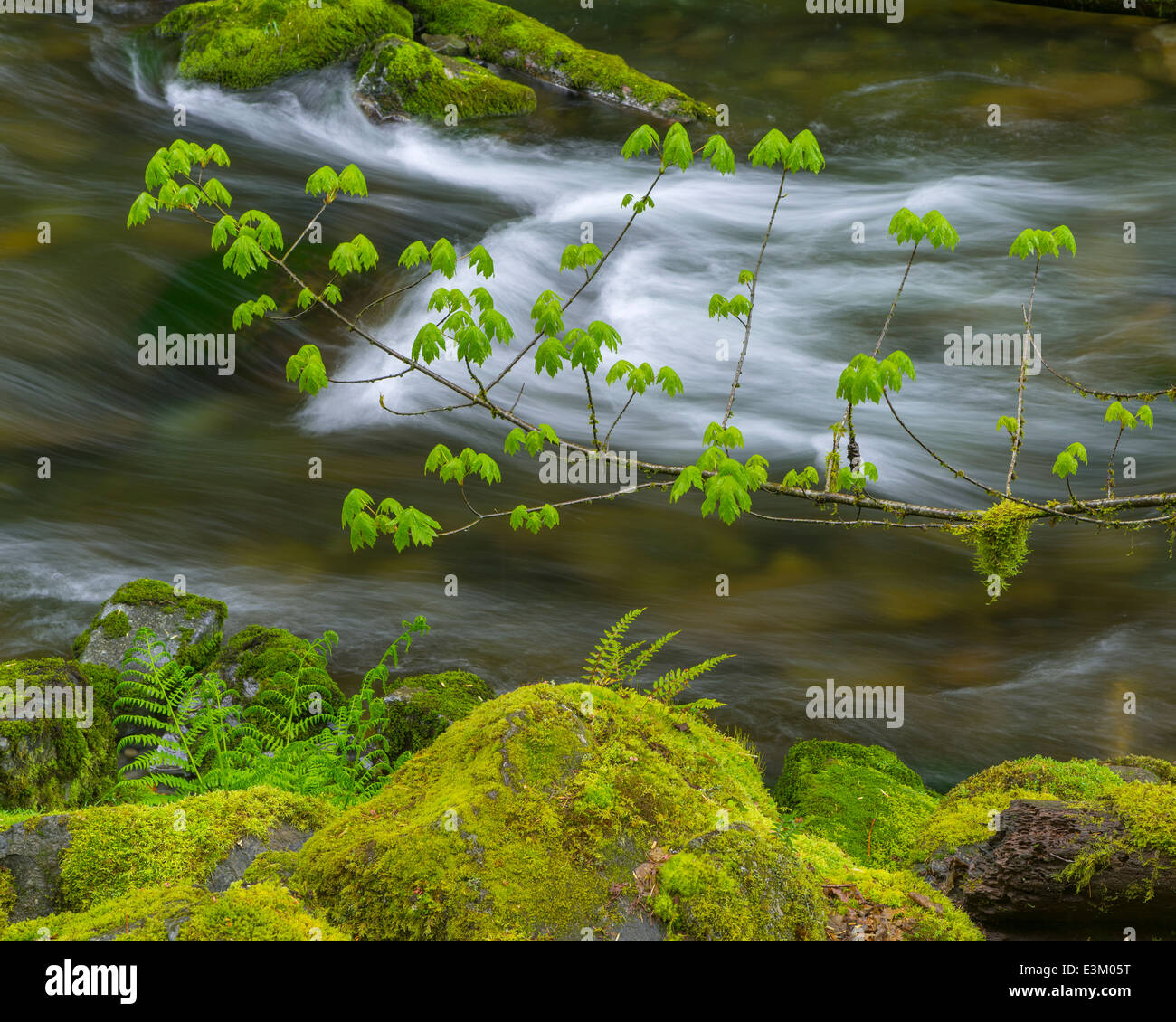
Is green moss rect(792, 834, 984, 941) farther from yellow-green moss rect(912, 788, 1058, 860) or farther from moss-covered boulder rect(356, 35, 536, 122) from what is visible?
moss-covered boulder rect(356, 35, 536, 122)

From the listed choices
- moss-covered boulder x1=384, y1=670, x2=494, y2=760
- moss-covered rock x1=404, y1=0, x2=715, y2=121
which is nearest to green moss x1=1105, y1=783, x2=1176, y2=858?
moss-covered boulder x1=384, y1=670, x2=494, y2=760

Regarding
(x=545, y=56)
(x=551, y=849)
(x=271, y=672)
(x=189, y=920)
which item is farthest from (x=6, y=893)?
(x=545, y=56)

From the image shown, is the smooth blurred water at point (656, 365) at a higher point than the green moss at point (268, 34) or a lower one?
lower

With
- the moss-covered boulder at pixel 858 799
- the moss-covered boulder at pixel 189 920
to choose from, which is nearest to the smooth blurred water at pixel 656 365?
the moss-covered boulder at pixel 858 799

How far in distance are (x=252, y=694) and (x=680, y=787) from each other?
411cm

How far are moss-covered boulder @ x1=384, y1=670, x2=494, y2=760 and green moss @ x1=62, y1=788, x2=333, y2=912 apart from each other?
221 cm

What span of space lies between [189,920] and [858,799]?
3.93 meters

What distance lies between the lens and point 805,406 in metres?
11.6

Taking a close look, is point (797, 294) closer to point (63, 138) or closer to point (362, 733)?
point (362, 733)

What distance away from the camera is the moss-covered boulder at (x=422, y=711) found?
6207 mm

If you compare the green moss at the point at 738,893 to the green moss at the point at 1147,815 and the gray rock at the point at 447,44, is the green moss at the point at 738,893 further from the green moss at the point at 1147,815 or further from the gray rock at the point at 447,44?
the gray rock at the point at 447,44

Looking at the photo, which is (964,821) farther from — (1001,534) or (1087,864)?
(1001,534)

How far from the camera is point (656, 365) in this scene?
11.9 m

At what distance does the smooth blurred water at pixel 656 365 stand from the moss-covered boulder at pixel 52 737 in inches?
81.7
